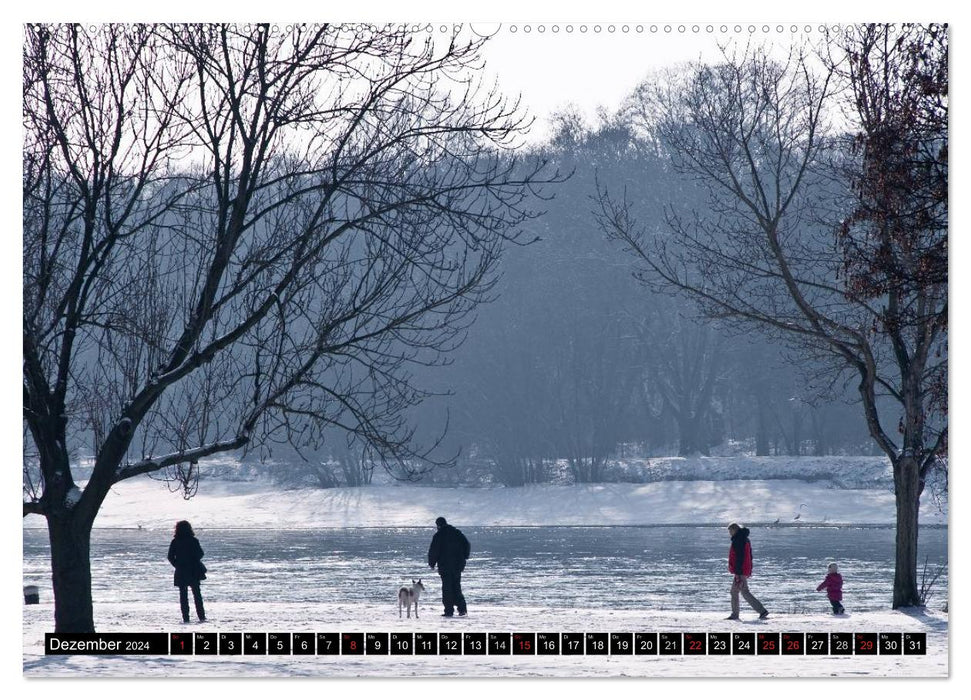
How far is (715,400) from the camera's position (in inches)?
1652

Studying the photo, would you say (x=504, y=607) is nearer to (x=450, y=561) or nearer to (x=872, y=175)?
(x=450, y=561)

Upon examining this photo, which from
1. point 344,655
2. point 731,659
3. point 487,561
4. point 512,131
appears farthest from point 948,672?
point 487,561

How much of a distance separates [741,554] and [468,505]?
76.2 ft

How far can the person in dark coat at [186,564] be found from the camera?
651 inches

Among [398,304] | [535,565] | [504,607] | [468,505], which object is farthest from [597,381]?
[398,304]

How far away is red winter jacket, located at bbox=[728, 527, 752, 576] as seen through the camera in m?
17.0

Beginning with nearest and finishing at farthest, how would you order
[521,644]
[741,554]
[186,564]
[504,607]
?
[521,644]
[186,564]
[741,554]
[504,607]

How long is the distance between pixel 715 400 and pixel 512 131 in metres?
31.0

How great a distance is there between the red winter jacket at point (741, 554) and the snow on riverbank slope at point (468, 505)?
1736 centimetres

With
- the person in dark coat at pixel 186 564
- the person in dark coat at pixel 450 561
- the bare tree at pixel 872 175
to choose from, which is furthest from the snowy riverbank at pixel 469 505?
the person in dark coat at pixel 186 564

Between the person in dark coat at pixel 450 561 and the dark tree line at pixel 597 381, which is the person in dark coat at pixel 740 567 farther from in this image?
the dark tree line at pixel 597 381

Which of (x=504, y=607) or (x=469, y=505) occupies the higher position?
(x=469, y=505)

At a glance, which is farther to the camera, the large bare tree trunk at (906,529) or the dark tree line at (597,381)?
the dark tree line at (597,381)

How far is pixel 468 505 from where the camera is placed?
39938 mm
